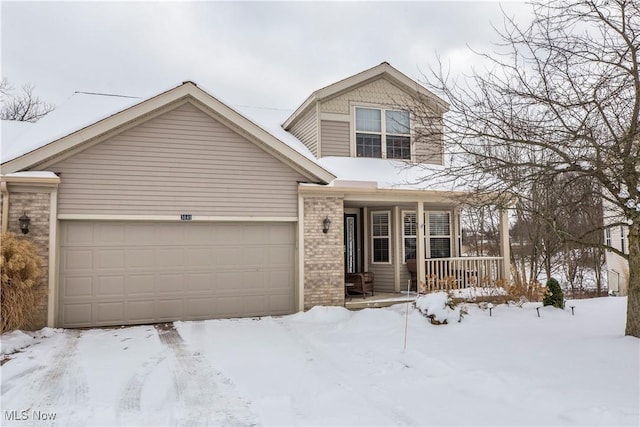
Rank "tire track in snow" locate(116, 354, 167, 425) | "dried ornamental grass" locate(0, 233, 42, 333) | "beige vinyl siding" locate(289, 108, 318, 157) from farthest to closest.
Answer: "beige vinyl siding" locate(289, 108, 318, 157) → "dried ornamental grass" locate(0, 233, 42, 333) → "tire track in snow" locate(116, 354, 167, 425)

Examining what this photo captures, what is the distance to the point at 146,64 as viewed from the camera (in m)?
22.9

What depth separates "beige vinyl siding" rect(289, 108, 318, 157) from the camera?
42.6ft

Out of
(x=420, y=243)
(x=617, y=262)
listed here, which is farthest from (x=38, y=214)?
(x=617, y=262)

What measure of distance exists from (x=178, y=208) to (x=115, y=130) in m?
2.08

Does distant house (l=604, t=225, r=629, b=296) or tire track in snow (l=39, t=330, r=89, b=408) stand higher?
distant house (l=604, t=225, r=629, b=296)

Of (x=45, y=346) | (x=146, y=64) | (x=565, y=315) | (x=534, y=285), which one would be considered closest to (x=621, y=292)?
(x=534, y=285)

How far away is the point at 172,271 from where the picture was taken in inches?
387

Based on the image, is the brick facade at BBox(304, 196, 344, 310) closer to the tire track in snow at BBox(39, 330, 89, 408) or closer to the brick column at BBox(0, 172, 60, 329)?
the tire track in snow at BBox(39, 330, 89, 408)

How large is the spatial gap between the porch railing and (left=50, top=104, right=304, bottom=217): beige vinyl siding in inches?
177

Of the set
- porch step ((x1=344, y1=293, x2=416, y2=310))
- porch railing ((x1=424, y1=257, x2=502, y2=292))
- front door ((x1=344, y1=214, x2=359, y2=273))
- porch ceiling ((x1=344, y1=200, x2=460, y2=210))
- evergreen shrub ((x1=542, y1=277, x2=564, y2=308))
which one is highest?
porch ceiling ((x1=344, y1=200, x2=460, y2=210))

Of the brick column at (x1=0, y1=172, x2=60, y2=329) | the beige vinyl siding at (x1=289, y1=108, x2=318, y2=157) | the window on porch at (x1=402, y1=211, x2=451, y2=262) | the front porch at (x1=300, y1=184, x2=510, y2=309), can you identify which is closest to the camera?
the brick column at (x1=0, y1=172, x2=60, y2=329)

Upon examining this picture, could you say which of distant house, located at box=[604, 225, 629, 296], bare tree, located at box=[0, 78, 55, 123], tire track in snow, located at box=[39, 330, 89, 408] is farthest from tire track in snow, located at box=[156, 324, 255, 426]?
bare tree, located at box=[0, 78, 55, 123]

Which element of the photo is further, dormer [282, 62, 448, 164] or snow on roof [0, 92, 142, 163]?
dormer [282, 62, 448, 164]

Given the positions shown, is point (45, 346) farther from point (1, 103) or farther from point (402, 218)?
point (1, 103)
